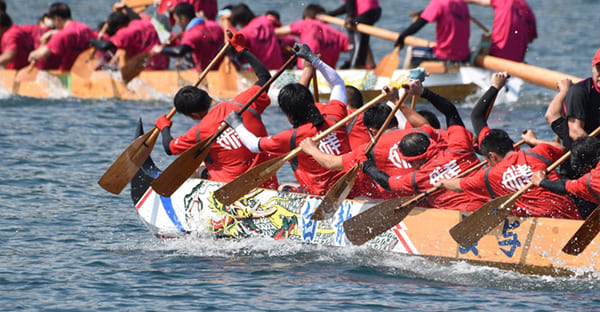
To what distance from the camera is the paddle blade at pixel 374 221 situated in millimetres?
7176

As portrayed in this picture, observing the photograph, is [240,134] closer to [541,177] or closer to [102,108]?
[541,177]

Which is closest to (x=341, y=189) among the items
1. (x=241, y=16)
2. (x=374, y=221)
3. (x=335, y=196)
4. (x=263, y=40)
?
(x=335, y=196)

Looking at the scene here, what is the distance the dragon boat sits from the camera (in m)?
6.68

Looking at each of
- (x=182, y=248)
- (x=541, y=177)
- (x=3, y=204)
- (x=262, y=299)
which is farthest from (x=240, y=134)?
(x=3, y=204)

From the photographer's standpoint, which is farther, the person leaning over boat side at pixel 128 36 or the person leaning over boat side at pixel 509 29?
the person leaning over boat side at pixel 128 36

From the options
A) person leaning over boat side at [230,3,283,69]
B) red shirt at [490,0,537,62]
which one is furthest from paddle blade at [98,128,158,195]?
red shirt at [490,0,537,62]

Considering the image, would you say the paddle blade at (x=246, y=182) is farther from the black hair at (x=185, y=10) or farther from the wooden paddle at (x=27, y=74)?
the wooden paddle at (x=27, y=74)

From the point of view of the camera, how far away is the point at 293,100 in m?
7.53

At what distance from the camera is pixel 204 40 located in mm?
14578

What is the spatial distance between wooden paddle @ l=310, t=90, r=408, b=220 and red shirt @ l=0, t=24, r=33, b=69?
9226 millimetres

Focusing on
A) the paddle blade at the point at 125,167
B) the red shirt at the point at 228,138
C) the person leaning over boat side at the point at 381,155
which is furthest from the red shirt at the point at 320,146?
the paddle blade at the point at 125,167

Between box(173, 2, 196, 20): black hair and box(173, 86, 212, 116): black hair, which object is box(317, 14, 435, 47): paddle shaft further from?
box(173, 86, 212, 116): black hair

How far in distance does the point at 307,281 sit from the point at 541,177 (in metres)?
1.74

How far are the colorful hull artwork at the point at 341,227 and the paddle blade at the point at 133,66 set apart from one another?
6.08 m
